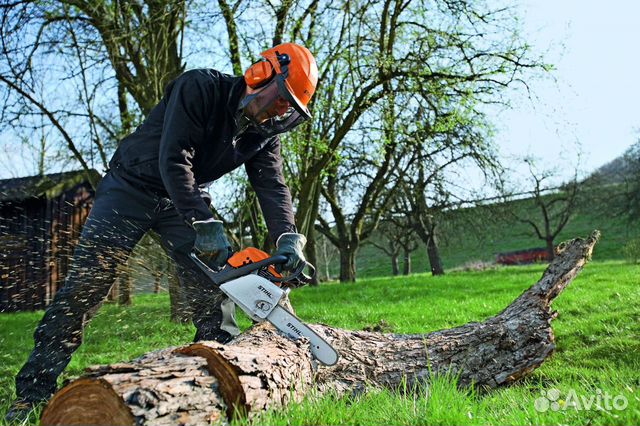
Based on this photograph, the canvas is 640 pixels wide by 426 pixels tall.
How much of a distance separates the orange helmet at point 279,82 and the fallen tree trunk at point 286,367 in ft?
4.01

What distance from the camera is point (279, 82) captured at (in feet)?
8.94

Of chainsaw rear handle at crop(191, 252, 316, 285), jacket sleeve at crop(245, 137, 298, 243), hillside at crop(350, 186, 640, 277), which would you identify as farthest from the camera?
hillside at crop(350, 186, 640, 277)

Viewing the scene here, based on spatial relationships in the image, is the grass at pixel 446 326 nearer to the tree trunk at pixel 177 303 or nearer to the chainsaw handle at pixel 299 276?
the tree trunk at pixel 177 303

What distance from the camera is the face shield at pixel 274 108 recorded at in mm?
2740

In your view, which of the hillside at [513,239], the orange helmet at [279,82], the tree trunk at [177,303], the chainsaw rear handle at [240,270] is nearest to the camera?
the chainsaw rear handle at [240,270]

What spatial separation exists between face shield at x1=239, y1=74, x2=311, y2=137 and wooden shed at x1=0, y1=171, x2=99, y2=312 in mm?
11621

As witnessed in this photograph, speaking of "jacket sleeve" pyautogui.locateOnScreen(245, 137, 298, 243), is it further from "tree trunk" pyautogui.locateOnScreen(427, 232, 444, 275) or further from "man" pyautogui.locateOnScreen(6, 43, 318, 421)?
"tree trunk" pyautogui.locateOnScreen(427, 232, 444, 275)

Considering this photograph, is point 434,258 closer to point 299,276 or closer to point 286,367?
point 299,276

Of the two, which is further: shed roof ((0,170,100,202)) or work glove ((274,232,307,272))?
shed roof ((0,170,100,202))

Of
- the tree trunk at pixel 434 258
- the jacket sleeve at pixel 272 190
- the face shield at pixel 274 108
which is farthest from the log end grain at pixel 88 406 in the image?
the tree trunk at pixel 434 258

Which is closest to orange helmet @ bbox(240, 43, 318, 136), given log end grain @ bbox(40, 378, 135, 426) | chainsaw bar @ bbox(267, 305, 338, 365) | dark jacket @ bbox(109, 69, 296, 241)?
dark jacket @ bbox(109, 69, 296, 241)

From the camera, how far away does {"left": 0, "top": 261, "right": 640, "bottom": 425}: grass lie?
204 cm

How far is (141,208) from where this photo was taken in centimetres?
321

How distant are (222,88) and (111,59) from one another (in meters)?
5.86
